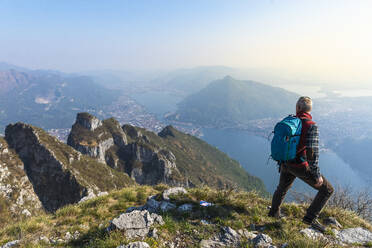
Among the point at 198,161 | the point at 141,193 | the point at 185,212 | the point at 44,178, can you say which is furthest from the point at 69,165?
the point at 198,161

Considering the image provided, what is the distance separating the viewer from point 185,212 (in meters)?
5.66

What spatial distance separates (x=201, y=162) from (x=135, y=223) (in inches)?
4903

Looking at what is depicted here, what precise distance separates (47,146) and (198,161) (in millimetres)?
89165

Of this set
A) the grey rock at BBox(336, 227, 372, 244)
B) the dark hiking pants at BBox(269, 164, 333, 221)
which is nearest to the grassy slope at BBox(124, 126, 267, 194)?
the grey rock at BBox(336, 227, 372, 244)

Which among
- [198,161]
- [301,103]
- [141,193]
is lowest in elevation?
[198,161]

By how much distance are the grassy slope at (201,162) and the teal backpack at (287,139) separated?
9786 cm

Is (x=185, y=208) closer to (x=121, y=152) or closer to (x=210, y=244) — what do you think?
(x=210, y=244)

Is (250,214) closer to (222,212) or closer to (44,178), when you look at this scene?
(222,212)

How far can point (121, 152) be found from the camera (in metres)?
95.6

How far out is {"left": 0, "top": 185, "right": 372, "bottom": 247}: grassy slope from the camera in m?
4.46

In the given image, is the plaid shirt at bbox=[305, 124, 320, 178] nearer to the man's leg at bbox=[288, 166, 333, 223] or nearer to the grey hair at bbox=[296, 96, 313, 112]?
the man's leg at bbox=[288, 166, 333, 223]

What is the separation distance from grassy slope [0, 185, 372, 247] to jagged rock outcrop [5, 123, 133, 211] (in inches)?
1805

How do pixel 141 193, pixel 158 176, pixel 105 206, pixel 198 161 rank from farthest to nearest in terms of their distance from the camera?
pixel 198 161 < pixel 158 176 < pixel 141 193 < pixel 105 206

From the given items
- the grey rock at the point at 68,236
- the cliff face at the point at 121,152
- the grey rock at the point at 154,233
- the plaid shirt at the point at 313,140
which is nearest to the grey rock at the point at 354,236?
the plaid shirt at the point at 313,140
